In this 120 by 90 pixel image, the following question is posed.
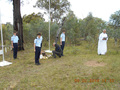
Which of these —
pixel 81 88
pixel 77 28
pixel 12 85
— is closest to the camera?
pixel 81 88

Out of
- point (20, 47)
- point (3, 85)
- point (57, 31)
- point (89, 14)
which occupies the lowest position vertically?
point (3, 85)

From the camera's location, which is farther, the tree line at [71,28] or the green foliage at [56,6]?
the green foliage at [56,6]

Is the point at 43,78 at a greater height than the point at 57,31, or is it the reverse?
the point at 57,31

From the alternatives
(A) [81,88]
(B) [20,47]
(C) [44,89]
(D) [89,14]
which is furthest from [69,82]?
(D) [89,14]

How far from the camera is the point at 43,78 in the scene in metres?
3.79

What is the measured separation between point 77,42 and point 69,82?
9120mm

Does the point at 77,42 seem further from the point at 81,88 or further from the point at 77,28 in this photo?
the point at 81,88

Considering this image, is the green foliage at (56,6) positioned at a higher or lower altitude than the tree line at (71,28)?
higher

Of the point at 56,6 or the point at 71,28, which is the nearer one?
the point at 71,28

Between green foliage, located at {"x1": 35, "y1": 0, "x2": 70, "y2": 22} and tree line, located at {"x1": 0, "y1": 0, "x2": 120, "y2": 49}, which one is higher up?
green foliage, located at {"x1": 35, "y1": 0, "x2": 70, "y2": 22}

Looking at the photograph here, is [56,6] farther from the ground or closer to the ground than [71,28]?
farther from the ground

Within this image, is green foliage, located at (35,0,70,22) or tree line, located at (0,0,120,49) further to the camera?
green foliage, located at (35,0,70,22)

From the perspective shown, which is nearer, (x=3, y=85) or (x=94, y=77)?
(x=3, y=85)

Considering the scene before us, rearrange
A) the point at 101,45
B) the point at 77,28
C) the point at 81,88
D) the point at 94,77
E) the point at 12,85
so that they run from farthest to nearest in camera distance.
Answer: the point at 77,28 → the point at 101,45 → the point at 94,77 → the point at 12,85 → the point at 81,88
